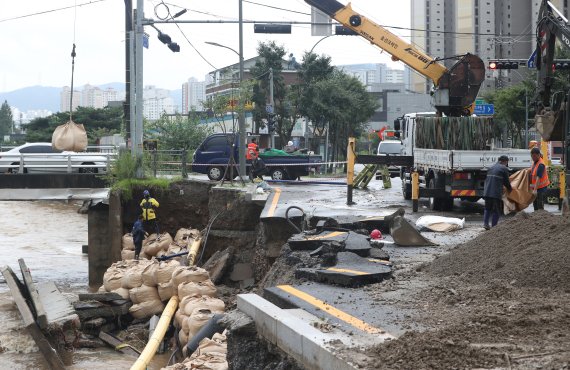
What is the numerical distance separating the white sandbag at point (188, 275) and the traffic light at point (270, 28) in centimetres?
1167

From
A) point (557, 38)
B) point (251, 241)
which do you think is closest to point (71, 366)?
point (251, 241)

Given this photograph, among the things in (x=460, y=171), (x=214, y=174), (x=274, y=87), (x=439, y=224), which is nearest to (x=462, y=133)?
(x=460, y=171)

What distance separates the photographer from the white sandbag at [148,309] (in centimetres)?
1883

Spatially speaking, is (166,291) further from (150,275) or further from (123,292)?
(123,292)

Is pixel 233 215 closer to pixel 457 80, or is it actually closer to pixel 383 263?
pixel 457 80

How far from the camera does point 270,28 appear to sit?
28516 mm

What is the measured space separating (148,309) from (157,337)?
2.89 meters

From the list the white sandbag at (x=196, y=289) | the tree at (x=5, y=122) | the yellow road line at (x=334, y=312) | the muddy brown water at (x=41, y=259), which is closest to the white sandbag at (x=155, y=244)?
the muddy brown water at (x=41, y=259)

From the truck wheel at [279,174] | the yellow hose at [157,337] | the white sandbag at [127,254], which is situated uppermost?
the truck wheel at [279,174]

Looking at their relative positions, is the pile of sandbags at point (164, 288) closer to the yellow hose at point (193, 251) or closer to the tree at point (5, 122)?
the yellow hose at point (193, 251)

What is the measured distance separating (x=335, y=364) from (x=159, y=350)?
1073cm

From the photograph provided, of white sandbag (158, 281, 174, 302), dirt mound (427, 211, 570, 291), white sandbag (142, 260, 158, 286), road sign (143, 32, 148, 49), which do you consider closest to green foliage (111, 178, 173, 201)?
road sign (143, 32, 148, 49)

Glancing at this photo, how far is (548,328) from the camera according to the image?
6.31 meters

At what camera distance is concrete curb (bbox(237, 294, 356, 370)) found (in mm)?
6098
